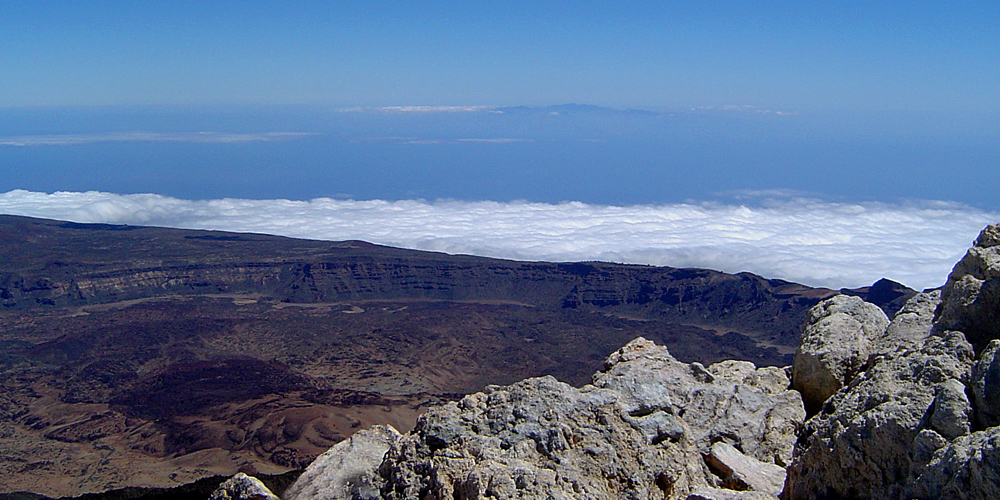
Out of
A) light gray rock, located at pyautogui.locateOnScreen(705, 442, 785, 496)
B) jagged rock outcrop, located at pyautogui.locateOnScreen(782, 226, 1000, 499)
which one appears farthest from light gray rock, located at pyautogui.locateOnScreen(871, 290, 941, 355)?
light gray rock, located at pyautogui.locateOnScreen(705, 442, 785, 496)

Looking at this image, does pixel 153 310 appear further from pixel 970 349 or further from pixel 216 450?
pixel 970 349

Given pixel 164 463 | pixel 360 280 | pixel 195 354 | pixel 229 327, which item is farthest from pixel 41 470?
pixel 360 280

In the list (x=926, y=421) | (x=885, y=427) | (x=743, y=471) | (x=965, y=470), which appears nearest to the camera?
(x=965, y=470)

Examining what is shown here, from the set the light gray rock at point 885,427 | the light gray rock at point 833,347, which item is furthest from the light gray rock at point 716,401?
the light gray rock at point 885,427

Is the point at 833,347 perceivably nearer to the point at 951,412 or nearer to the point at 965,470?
the point at 951,412

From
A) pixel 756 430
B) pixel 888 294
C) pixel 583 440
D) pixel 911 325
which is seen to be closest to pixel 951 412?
pixel 583 440

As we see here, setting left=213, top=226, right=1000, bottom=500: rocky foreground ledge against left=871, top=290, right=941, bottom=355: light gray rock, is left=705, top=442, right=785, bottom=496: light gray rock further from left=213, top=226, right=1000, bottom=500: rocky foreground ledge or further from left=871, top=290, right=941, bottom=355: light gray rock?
left=871, top=290, right=941, bottom=355: light gray rock
